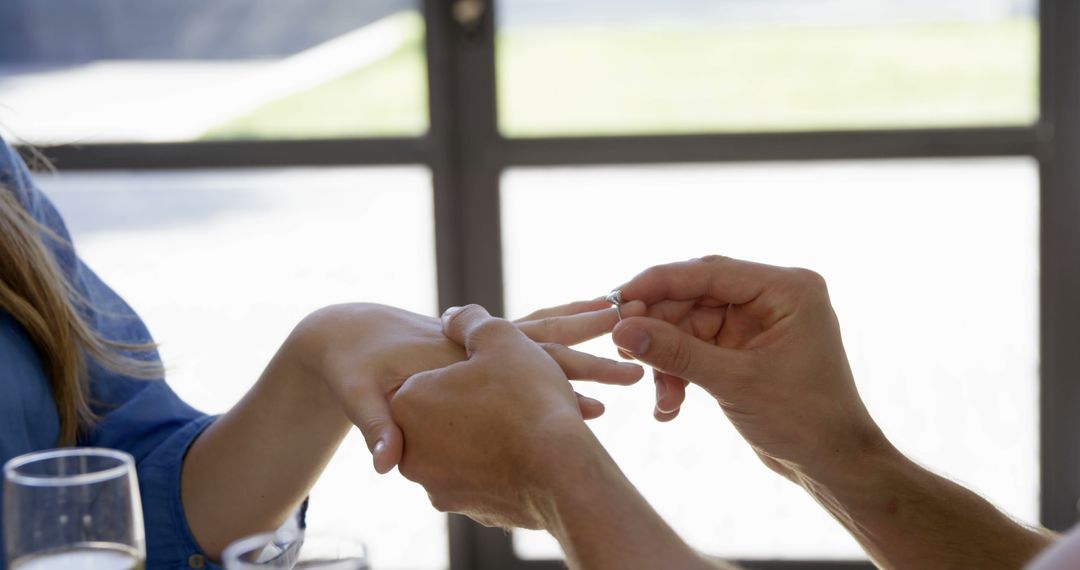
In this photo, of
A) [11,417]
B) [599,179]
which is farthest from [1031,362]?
[11,417]

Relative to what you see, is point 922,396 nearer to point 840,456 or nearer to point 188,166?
point 840,456

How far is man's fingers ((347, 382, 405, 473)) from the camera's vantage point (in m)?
1.23

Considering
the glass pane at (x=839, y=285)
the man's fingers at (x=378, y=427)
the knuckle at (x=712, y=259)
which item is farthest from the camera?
the glass pane at (x=839, y=285)

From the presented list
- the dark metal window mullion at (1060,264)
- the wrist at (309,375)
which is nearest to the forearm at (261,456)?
the wrist at (309,375)

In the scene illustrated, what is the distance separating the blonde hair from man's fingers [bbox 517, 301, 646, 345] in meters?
0.52

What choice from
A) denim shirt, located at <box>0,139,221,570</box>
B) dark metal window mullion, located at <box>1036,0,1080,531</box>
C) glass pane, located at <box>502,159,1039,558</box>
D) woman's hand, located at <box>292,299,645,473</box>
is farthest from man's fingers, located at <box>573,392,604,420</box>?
dark metal window mullion, located at <box>1036,0,1080,531</box>

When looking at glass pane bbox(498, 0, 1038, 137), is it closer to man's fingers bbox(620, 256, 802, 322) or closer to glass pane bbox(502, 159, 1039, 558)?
glass pane bbox(502, 159, 1039, 558)

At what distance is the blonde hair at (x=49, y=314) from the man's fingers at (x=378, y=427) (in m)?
0.34

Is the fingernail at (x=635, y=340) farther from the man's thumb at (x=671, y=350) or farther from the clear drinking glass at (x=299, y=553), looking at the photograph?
the clear drinking glass at (x=299, y=553)

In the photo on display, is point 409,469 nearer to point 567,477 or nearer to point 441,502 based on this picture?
point 441,502

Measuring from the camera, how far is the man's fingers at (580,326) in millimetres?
1470

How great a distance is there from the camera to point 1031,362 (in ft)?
8.78

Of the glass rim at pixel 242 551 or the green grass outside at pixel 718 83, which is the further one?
the green grass outside at pixel 718 83

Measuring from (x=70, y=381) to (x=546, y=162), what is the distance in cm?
149
